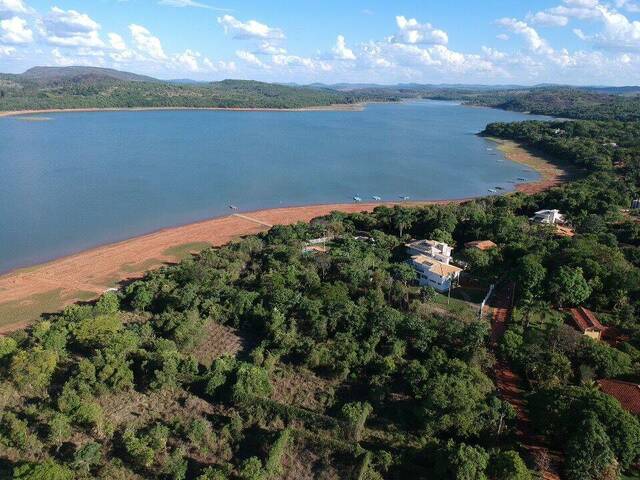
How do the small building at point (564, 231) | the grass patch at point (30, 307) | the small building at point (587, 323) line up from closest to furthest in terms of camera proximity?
the small building at point (587, 323)
the grass patch at point (30, 307)
the small building at point (564, 231)

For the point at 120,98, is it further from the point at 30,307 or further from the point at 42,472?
the point at 42,472

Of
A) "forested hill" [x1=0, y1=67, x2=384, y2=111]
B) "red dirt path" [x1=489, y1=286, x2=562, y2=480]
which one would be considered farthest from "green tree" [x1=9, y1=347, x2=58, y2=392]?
"forested hill" [x1=0, y1=67, x2=384, y2=111]

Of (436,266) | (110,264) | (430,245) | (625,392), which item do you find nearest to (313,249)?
(430,245)

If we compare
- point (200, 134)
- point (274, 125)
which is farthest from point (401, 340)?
point (274, 125)

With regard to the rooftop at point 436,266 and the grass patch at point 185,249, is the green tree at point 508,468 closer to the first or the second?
the rooftop at point 436,266

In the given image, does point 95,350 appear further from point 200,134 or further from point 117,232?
point 200,134

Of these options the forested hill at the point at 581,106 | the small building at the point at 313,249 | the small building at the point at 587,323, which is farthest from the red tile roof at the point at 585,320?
the forested hill at the point at 581,106

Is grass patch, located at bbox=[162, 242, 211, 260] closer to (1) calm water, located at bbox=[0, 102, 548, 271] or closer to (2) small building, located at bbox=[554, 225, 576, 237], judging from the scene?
(1) calm water, located at bbox=[0, 102, 548, 271]
